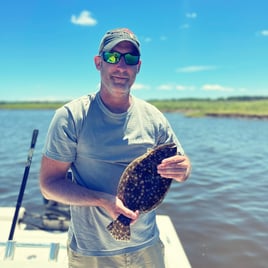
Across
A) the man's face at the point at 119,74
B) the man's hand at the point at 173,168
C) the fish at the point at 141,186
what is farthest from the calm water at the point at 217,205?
the man's face at the point at 119,74

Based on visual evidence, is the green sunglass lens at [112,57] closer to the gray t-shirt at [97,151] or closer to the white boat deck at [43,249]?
the gray t-shirt at [97,151]

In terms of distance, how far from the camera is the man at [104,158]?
7.57 ft

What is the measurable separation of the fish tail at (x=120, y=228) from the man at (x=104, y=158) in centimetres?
7

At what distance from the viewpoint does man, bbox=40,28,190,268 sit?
90.9 inches

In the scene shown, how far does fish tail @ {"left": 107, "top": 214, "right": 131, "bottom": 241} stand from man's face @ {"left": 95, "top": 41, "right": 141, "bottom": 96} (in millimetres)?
965

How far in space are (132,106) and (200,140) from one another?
20813mm

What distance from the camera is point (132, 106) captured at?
2.65 meters

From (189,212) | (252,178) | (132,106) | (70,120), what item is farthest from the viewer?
(252,178)

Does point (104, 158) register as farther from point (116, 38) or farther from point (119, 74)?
point (116, 38)

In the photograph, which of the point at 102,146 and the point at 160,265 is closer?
the point at 102,146

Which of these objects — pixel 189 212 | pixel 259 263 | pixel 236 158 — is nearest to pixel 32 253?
pixel 259 263

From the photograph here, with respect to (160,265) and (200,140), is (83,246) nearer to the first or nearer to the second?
(160,265)

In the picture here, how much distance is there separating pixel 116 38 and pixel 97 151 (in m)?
0.90

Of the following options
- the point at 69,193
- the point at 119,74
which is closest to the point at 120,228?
the point at 69,193
